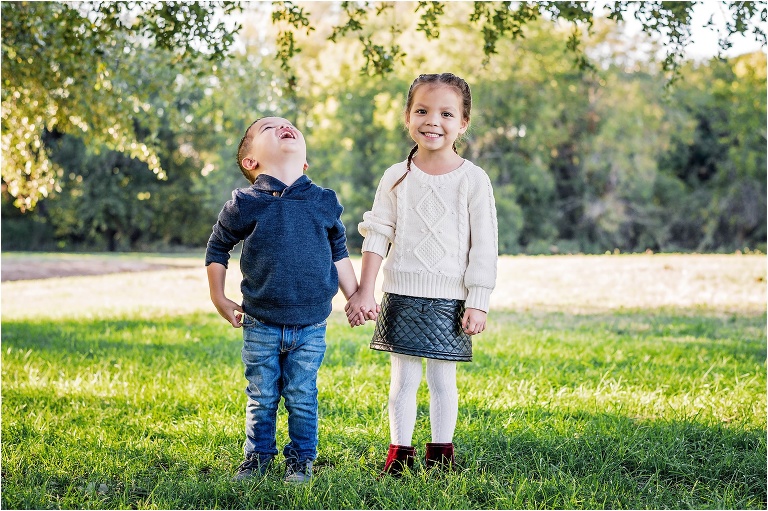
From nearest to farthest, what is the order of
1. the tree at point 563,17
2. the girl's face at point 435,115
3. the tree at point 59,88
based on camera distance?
the girl's face at point 435,115 < the tree at point 563,17 < the tree at point 59,88

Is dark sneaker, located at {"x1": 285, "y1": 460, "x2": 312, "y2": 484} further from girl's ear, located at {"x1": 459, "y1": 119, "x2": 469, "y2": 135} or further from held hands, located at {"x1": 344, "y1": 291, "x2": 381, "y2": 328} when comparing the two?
girl's ear, located at {"x1": 459, "y1": 119, "x2": 469, "y2": 135}

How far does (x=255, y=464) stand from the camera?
11.1ft

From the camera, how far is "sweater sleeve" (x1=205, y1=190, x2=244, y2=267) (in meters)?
3.27

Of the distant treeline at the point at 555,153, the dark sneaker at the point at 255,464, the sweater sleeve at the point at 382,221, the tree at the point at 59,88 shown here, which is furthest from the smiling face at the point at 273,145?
A: the distant treeline at the point at 555,153

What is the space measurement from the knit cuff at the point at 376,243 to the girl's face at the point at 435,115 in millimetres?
444

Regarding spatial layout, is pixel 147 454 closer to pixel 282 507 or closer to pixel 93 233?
pixel 282 507

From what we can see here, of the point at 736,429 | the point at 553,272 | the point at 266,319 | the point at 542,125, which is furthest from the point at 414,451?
the point at 542,125

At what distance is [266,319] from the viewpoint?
3.28 metres

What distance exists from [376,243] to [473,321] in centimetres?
55

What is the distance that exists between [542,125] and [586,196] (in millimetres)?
3439

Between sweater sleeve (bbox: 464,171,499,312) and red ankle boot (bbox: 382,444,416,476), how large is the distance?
68 cm

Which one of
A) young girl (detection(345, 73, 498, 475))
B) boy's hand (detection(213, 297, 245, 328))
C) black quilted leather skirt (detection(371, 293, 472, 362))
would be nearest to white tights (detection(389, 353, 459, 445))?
young girl (detection(345, 73, 498, 475))

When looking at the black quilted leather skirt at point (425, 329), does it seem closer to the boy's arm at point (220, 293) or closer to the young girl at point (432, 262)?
the young girl at point (432, 262)

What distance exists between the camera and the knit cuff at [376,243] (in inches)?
138
